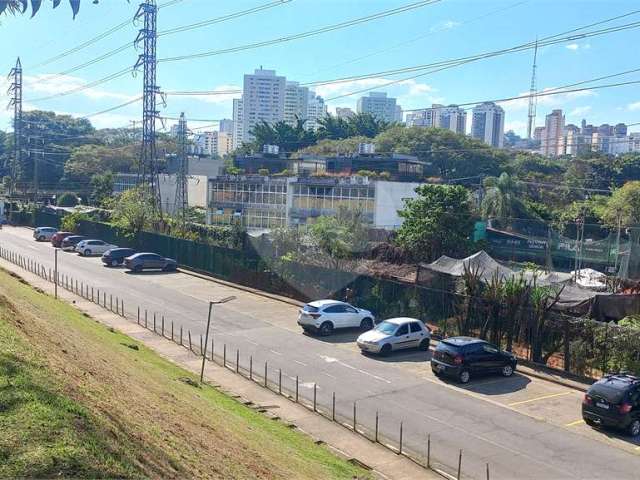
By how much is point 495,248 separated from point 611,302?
91.8 ft

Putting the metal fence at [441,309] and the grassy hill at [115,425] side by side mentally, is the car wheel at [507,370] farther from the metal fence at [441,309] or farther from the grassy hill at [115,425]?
the grassy hill at [115,425]

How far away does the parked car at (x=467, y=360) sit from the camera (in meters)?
21.8

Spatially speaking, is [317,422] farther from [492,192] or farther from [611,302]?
[492,192]

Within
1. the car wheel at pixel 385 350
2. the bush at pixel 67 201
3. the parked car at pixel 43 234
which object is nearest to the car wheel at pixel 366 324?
the car wheel at pixel 385 350

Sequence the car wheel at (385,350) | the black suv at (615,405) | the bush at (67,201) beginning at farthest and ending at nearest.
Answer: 1. the bush at (67,201)
2. the car wheel at (385,350)
3. the black suv at (615,405)

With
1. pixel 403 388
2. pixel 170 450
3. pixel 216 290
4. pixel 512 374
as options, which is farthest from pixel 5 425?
pixel 216 290

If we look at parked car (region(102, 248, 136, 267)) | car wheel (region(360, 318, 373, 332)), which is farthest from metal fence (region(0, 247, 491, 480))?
parked car (region(102, 248, 136, 267))

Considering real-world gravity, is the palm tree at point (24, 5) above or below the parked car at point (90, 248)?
above

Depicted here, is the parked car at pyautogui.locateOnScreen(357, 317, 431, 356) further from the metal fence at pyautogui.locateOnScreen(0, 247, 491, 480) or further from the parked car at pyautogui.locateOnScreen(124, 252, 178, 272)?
the parked car at pyautogui.locateOnScreen(124, 252, 178, 272)

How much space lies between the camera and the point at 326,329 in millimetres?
28641

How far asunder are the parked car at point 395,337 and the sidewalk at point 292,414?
5738 millimetres

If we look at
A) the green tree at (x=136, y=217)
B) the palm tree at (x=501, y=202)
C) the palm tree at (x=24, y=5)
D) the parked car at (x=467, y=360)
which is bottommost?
the parked car at (x=467, y=360)

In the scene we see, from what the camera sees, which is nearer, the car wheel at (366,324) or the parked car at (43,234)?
the car wheel at (366,324)

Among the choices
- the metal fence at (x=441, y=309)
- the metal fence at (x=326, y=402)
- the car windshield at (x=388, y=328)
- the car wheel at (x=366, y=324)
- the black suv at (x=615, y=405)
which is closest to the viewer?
the metal fence at (x=326, y=402)
